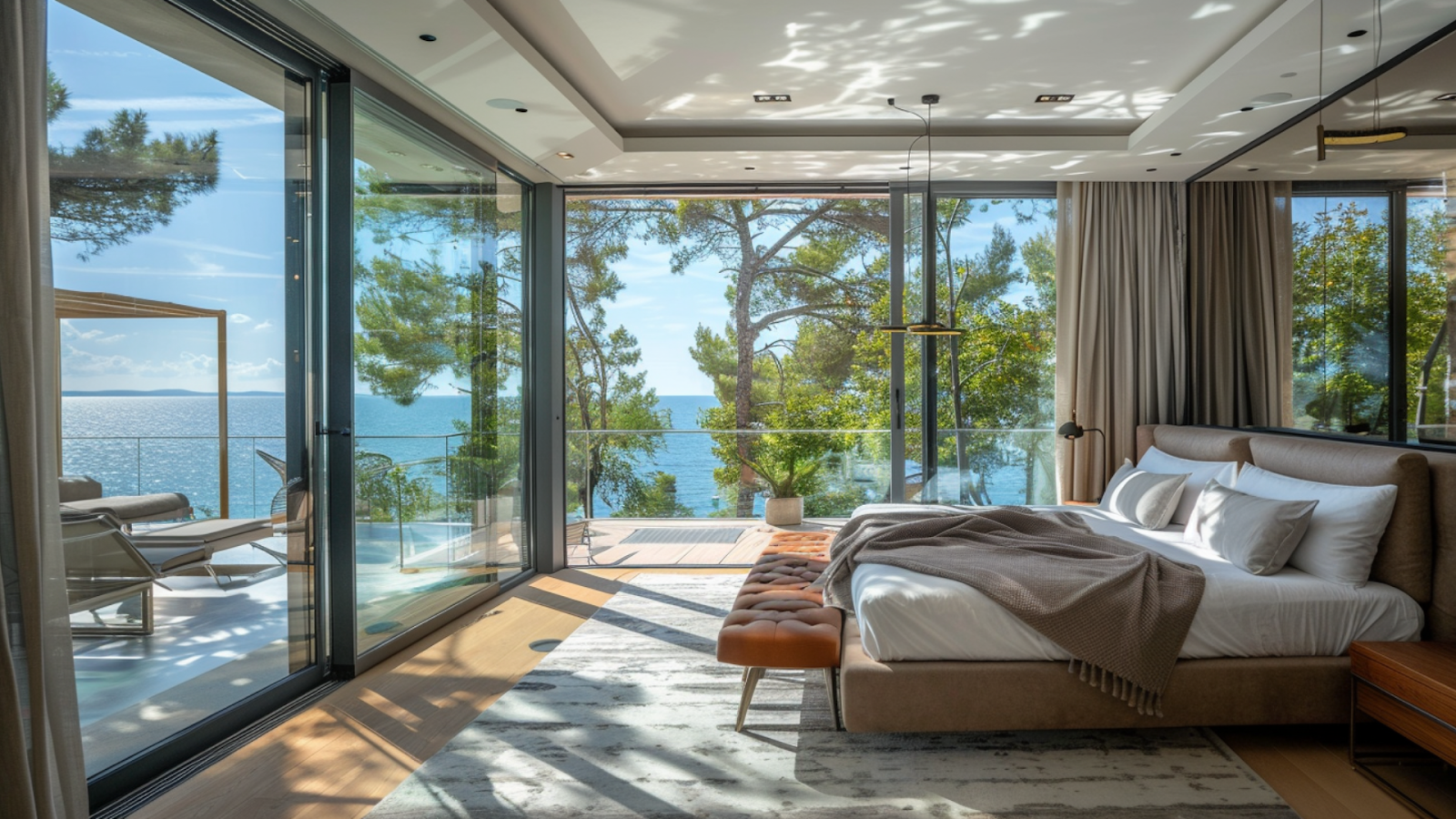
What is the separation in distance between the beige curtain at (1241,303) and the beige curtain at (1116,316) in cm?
19

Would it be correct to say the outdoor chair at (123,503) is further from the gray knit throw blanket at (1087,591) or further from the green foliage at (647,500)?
the green foliage at (647,500)

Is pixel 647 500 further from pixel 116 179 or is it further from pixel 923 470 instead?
pixel 116 179

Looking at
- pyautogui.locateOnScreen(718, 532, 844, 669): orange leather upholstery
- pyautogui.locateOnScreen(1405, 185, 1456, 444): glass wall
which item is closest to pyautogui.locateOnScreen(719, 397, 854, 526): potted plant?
pyautogui.locateOnScreen(718, 532, 844, 669): orange leather upholstery

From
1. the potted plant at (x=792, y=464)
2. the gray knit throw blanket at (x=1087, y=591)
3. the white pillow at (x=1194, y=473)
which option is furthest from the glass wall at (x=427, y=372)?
the white pillow at (x=1194, y=473)

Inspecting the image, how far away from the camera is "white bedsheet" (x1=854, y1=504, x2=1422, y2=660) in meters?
3.01

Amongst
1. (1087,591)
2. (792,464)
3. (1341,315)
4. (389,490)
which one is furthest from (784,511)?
(1087,591)

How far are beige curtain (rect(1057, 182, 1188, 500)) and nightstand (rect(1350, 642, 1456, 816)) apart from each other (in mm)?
3125

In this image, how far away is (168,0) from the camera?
2820 millimetres

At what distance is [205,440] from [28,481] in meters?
0.85

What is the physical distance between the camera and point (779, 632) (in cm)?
306

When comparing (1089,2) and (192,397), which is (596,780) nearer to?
(192,397)

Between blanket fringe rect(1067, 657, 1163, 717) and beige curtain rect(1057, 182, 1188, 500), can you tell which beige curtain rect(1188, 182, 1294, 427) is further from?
blanket fringe rect(1067, 657, 1163, 717)

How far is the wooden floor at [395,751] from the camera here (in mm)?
2580

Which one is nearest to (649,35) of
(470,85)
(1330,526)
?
(470,85)
